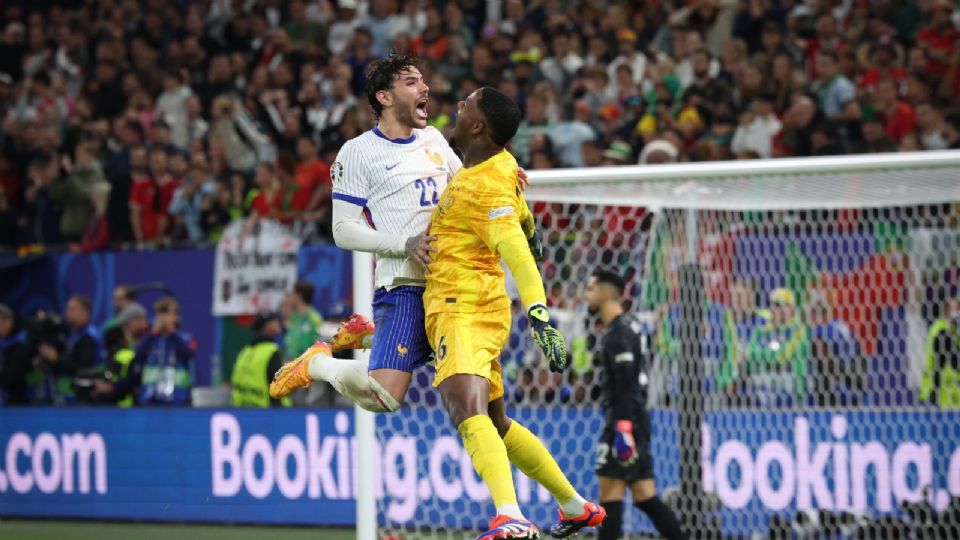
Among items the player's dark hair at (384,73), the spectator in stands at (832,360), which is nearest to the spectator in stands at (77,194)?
the spectator in stands at (832,360)

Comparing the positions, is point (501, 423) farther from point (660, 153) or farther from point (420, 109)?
point (660, 153)

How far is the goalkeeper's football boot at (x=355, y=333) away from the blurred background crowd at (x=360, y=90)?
586 centimetres

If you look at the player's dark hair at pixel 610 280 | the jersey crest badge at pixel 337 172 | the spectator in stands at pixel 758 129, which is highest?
the spectator in stands at pixel 758 129

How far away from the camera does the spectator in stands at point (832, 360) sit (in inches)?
412

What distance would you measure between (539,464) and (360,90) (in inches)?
393

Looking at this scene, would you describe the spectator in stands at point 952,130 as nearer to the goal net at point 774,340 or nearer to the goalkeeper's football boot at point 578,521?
the goal net at point 774,340

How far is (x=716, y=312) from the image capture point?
1061 centimetres

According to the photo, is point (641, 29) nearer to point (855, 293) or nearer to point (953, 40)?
point (953, 40)

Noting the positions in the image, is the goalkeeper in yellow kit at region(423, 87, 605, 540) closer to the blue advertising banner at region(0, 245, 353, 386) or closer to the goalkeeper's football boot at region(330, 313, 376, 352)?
the goalkeeper's football boot at region(330, 313, 376, 352)

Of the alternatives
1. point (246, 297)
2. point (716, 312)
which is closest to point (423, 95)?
point (716, 312)

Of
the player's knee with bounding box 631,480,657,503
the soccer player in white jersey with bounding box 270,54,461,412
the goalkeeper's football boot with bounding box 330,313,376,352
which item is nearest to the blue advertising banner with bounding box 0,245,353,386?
the player's knee with bounding box 631,480,657,503

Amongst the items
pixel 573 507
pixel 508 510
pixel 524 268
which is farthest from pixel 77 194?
pixel 508 510

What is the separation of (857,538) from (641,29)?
6.94m

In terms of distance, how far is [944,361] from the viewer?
33.1ft
